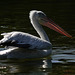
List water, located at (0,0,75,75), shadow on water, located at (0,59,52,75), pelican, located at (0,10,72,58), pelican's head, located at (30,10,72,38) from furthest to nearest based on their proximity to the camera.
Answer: pelican's head, located at (30,10,72,38), pelican, located at (0,10,72,58), water, located at (0,0,75,75), shadow on water, located at (0,59,52,75)

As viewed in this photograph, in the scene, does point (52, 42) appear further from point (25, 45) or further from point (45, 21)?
point (25, 45)

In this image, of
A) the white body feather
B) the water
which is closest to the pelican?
the white body feather

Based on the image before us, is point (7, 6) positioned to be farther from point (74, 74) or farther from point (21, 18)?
point (74, 74)

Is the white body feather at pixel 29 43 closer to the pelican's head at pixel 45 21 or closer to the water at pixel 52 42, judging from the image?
the water at pixel 52 42

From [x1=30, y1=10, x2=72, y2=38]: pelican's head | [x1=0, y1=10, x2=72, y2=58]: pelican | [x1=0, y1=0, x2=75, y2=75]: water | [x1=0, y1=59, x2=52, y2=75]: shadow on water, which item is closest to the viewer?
[x1=0, y1=59, x2=52, y2=75]: shadow on water

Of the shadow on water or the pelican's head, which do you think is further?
the pelican's head

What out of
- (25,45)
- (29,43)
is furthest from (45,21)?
(25,45)

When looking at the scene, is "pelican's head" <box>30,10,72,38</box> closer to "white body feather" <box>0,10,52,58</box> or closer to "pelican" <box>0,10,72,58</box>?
"pelican" <box>0,10,72,58</box>

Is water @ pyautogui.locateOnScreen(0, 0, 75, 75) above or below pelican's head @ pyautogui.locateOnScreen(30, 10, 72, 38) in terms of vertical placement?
below

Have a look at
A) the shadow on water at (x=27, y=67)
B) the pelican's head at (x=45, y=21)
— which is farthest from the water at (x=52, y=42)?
the pelican's head at (x=45, y=21)

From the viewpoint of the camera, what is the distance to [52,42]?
9969 millimetres

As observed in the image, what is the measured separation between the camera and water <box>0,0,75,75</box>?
7.25 m

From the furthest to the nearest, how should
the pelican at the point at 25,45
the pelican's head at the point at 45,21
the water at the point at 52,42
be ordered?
the pelican's head at the point at 45,21 → the pelican at the point at 25,45 → the water at the point at 52,42

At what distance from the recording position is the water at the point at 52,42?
7246 millimetres
